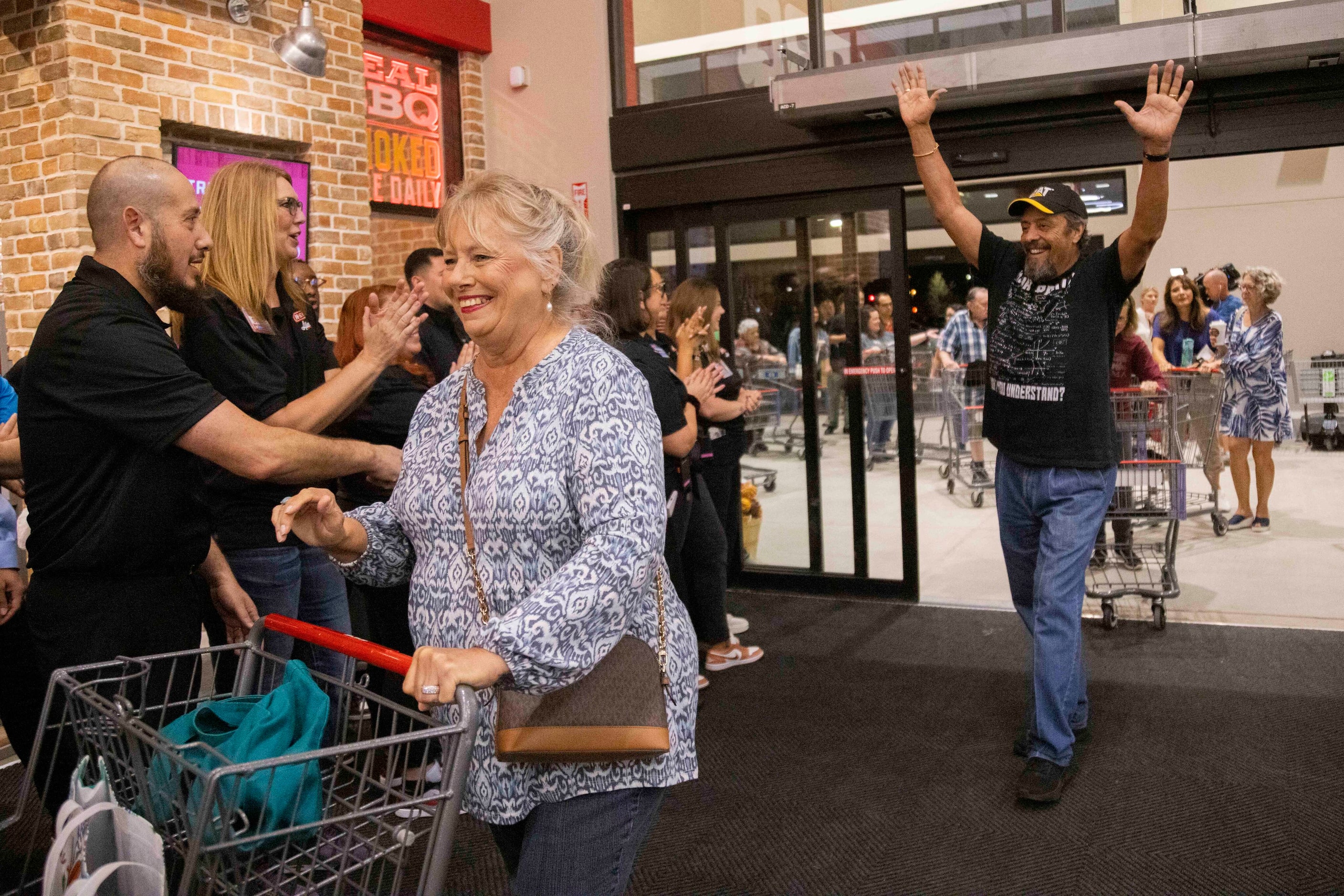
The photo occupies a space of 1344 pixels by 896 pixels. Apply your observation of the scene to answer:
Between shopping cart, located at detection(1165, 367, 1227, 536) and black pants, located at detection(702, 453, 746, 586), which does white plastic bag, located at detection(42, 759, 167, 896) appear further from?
shopping cart, located at detection(1165, 367, 1227, 536)

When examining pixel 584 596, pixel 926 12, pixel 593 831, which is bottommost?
pixel 593 831

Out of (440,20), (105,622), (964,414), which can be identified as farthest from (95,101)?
(964,414)

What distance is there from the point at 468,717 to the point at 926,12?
5.39 meters

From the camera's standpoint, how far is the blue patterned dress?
741 cm

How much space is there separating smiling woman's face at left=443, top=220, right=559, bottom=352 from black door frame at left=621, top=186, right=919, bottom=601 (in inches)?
167

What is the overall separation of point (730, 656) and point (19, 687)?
298cm

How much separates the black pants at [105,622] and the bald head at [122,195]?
701mm

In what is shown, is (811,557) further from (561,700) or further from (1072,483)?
(561,700)

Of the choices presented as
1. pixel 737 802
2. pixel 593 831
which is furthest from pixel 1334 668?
pixel 593 831

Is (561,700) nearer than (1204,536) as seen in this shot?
Yes

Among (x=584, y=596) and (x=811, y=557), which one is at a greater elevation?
(x=584, y=596)

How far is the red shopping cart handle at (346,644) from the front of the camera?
1557 mm

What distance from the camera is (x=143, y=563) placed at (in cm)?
216

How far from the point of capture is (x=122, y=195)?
224cm
